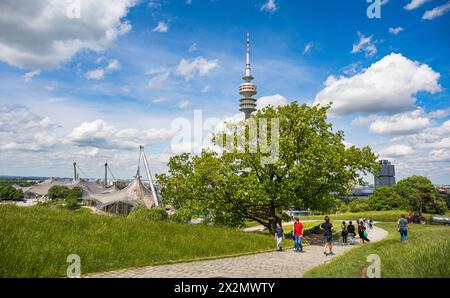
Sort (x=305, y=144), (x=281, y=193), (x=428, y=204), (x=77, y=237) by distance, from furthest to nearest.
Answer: (x=428, y=204) → (x=305, y=144) → (x=281, y=193) → (x=77, y=237)

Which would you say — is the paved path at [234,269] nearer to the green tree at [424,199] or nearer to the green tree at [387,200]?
the green tree at [424,199]

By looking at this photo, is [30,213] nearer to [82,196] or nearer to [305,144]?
[305,144]

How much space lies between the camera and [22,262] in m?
12.0

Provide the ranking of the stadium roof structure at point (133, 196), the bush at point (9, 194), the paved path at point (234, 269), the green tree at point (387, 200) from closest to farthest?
1. the paved path at point (234, 269)
2. the green tree at point (387, 200)
3. the stadium roof structure at point (133, 196)
4. the bush at point (9, 194)

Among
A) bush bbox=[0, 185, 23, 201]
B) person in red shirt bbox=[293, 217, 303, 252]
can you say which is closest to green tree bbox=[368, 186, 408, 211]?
person in red shirt bbox=[293, 217, 303, 252]

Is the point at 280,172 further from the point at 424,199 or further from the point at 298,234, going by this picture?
the point at 424,199

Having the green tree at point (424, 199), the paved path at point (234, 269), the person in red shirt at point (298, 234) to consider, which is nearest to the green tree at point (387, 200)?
the green tree at point (424, 199)

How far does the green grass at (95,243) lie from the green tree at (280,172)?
7573 millimetres

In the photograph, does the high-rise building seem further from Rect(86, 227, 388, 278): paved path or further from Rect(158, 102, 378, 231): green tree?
Rect(86, 227, 388, 278): paved path

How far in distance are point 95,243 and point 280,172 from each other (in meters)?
16.4

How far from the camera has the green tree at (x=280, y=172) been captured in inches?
1093

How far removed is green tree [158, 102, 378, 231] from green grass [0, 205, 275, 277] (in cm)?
757
